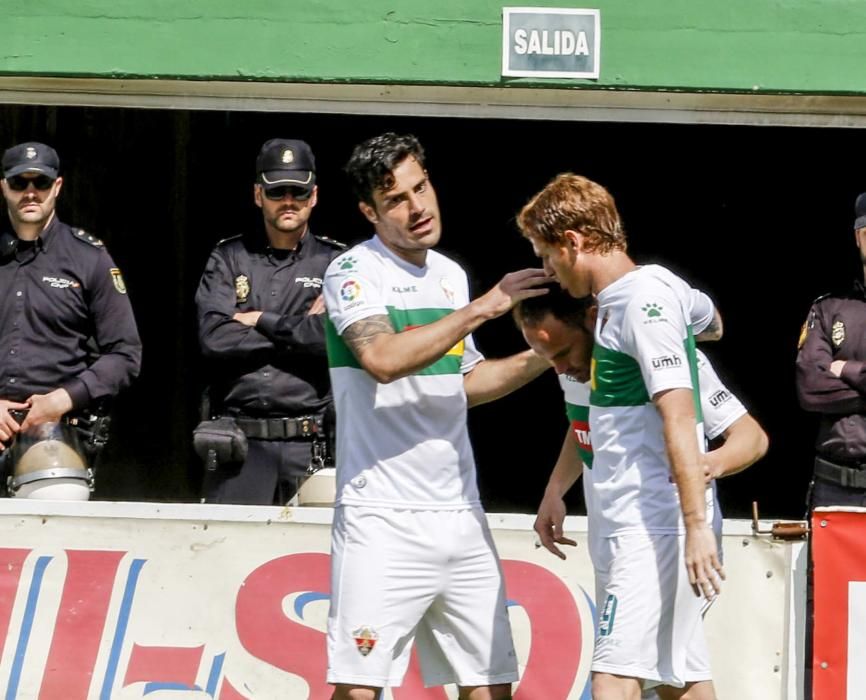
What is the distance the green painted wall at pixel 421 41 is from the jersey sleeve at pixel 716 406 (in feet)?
7.95

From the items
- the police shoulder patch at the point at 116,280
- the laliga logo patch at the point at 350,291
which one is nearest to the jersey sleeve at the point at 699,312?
the laliga logo patch at the point at 350,291

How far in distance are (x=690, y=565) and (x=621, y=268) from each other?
0.92 meters

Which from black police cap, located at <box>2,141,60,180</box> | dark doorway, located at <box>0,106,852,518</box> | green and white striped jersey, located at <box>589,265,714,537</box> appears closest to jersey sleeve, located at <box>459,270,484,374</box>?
green and white striped jersey, located at <box>589,265,714,537</box>

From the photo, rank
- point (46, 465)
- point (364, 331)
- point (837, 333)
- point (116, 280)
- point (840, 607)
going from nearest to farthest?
1. point (364, 331)
2. point (840, 607)
3. point (46, 465)
4. point (116, 280)
5. point (837, 333)

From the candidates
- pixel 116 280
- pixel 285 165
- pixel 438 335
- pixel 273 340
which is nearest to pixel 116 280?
pixel 116 280

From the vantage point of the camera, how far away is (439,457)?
15.4 ft

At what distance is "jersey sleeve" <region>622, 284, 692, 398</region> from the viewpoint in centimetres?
415

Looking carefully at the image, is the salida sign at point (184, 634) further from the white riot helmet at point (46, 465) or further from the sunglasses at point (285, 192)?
the sunglasses at point (285, 192)

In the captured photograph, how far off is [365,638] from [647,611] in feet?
2.91

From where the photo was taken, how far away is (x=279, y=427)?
6465 millimetres

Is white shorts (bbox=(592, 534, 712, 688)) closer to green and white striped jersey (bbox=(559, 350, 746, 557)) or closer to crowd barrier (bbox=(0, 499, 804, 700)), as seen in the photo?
green and white striped jersey (bbox=(559, 350, 746, 557))

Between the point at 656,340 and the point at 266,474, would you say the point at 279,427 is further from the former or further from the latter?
the point at 656,340

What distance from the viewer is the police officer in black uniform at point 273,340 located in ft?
21.1

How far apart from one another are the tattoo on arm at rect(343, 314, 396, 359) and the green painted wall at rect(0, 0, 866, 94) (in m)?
2.54
